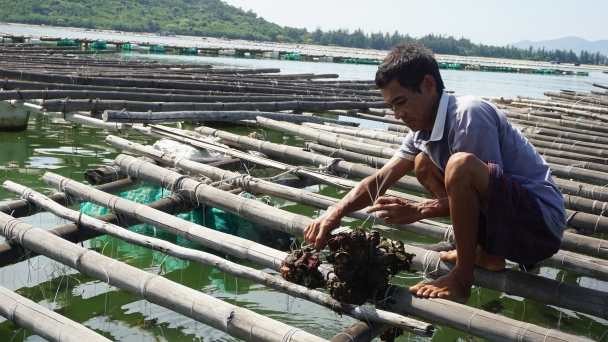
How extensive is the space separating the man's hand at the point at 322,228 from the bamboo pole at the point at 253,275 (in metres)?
0.24

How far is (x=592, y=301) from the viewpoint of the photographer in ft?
9.04

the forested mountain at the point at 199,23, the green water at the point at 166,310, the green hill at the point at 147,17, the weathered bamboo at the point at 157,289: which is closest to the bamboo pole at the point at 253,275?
the weathered bamboo at the point at 157,289

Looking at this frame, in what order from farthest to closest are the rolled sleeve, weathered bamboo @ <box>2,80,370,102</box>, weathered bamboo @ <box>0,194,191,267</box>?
1. weathered bamboo @ <box>2,80,370,102</box>
2. weathered bamboo @ <box>0,194,191,267</box>
3. the rolled sleeve

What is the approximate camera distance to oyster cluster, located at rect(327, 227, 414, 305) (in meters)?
2.60

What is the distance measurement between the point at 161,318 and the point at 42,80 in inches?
260

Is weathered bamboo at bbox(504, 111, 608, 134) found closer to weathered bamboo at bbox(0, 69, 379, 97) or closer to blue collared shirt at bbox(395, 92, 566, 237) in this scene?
weathered bamboo at bbox(0, 69, 379, 97)

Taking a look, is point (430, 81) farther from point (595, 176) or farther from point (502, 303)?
point (595, 176)

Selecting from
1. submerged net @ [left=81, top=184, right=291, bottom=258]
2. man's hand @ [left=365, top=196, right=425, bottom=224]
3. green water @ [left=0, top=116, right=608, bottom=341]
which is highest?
man's hand @ [left=365, top=196, right=425, bottom=224]

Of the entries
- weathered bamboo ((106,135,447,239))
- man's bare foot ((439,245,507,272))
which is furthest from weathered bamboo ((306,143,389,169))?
man's bare foot ((439,245,507,272))

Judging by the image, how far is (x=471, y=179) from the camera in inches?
102

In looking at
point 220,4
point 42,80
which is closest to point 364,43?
point 220,4

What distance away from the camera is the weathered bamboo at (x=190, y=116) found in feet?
21.1

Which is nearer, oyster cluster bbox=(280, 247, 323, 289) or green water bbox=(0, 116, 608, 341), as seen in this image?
oyster cluster bbox=(280, 247, 323, 289)

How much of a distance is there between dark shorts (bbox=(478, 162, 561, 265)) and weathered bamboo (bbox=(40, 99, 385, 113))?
4676mm
